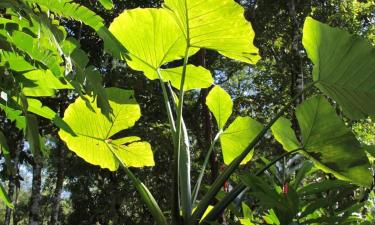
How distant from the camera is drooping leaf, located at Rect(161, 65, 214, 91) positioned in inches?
126

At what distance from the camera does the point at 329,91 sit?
8.41 ft

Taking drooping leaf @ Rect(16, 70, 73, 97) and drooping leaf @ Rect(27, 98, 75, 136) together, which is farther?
drooping leaf @ Rect(16, 70, 73, 97)

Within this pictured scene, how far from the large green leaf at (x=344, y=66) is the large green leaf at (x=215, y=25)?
0.36 metres

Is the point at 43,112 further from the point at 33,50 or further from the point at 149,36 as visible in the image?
the point at 149,36

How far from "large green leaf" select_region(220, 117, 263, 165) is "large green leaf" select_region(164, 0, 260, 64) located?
0.74 m

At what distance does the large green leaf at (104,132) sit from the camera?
120 inches

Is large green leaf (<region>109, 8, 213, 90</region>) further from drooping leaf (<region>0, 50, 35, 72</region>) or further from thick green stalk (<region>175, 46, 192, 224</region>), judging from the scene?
drooping leaf (<region>0, 50, 35, 72</region>)

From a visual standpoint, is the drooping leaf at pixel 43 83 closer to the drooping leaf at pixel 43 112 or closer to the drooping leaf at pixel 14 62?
the drooping leaf at pixel 43 112

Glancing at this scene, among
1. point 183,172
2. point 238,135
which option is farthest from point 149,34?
point 238,135

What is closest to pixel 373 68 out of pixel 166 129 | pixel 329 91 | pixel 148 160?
pixel 329 91

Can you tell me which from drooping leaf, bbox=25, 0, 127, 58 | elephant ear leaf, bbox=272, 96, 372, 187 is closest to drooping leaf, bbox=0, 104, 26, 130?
drooping leaf, bbox=25, 0, 127, 58

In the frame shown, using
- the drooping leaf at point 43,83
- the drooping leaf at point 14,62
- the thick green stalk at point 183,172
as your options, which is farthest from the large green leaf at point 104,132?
the drooping leaf at point 14,62

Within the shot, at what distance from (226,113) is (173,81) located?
478 millimetres

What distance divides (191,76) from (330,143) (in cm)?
118
